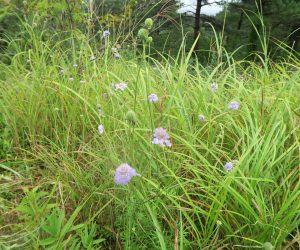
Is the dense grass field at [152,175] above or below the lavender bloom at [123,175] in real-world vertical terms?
below

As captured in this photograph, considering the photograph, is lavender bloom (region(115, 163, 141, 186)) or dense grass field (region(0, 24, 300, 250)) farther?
dense grass field (region(0, 24, 300, 250))

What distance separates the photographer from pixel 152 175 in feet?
4.32

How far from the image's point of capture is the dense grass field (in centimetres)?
108

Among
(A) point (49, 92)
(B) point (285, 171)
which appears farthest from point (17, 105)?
(B) point (285, 171)

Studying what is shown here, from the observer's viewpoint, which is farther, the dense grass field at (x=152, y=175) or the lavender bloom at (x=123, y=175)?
the dense grass field at (x=152, y=175)

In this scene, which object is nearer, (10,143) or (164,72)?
(10,143)

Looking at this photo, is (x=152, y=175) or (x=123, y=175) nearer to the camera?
(x=123, y=175)

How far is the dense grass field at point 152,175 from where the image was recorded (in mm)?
1084

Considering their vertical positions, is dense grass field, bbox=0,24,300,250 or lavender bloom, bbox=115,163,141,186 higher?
lavender bloom, bbox=115,163,141,186

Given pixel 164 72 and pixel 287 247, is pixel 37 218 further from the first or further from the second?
pixel 164 72

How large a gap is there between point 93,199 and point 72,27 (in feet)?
5.86

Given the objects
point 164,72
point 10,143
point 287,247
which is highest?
point 164,72

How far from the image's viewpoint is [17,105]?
6.60 feet

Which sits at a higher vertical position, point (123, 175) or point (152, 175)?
point (123, 175)
